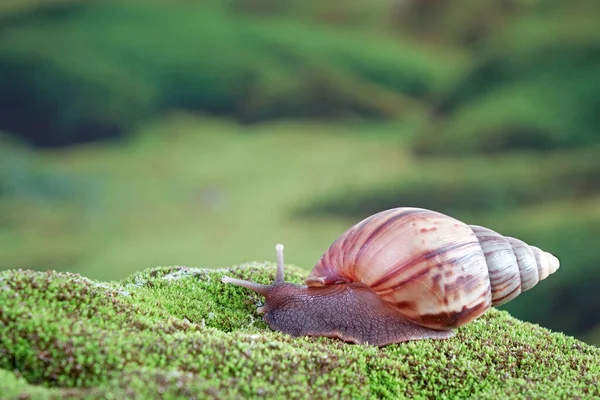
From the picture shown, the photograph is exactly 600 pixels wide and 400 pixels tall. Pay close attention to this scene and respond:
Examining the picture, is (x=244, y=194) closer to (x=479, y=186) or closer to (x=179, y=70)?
(x=179, y=70)

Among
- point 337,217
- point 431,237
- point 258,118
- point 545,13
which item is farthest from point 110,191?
point 545,13

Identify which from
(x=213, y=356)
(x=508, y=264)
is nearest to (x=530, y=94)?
(x=508, y=264)

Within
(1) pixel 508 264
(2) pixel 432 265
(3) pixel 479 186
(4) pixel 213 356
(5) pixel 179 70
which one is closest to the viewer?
(4) pixel 213 356

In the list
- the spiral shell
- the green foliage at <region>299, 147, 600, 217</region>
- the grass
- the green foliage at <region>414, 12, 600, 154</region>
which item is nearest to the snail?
the spiral shell

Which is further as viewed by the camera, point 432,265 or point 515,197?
point 515,197

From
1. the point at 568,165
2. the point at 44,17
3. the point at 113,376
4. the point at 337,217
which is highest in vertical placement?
the point at 44,17

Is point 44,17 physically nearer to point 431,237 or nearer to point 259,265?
point 259,265
